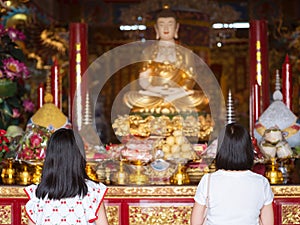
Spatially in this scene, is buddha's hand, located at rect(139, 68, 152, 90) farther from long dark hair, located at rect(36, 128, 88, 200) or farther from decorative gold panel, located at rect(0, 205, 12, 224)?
long dark hair, located at rect(36, 128, 88, 200)

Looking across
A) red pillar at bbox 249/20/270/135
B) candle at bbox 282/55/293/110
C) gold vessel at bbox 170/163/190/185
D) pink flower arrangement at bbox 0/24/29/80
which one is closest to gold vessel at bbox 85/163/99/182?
gold vessel at bbox 170/163/190/185

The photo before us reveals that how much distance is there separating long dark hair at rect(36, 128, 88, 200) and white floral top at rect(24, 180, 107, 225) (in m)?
0.03

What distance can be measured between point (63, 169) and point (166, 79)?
11.0 ft

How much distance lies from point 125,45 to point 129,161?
4.24 meters

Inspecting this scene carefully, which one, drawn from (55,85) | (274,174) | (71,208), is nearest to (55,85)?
(55,85)

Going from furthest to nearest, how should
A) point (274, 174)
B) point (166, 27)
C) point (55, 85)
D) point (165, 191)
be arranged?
1. point (166, 27)
2. point (55, 85)
3. point (274, 174)
4. point (165, 191)

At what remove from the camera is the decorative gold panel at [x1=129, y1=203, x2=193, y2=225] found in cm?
283

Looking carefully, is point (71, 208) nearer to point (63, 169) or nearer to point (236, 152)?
point (63, 169)

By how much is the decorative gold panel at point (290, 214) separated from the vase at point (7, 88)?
1793 mm

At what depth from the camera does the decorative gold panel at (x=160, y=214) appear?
9.28ft

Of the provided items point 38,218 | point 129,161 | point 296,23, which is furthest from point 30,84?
point 38,218

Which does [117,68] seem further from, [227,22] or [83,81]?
[83,81]

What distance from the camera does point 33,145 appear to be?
3.04m

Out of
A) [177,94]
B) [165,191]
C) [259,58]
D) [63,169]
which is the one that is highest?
[259,58]
